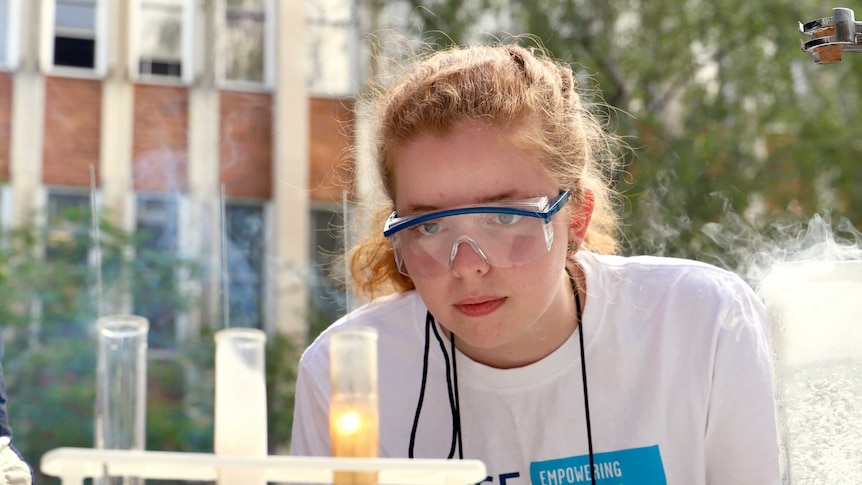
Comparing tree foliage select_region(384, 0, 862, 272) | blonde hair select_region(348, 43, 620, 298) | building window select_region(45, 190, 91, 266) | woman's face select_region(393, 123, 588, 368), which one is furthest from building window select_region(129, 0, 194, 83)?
woman's face select_region(393, 123, 588, 368)

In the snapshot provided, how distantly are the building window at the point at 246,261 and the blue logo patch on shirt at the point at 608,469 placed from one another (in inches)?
252

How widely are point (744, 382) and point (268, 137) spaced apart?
7001 mm

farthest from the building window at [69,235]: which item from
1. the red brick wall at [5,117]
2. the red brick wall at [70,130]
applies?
the red brick wall at [5,117]

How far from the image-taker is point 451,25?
7.59 meters

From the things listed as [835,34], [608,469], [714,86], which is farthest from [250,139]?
[835,34]

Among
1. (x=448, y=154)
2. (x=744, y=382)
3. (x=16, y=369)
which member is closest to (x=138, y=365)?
(x=448, y=154)

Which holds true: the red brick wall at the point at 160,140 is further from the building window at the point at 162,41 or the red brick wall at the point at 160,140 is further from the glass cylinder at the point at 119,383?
the glass cylinder at the point at 119,383

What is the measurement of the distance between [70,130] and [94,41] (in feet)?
2.56

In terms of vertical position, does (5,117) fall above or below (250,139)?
above

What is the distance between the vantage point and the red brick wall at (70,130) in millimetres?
7738

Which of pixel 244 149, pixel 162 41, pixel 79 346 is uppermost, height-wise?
pixel 162 41

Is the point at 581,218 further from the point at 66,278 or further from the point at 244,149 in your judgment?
the point at 244,149

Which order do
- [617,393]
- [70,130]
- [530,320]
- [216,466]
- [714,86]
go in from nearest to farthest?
[216,466] → [530,320] → [617,393] → [70,130] → [714,86]

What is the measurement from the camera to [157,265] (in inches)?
296
